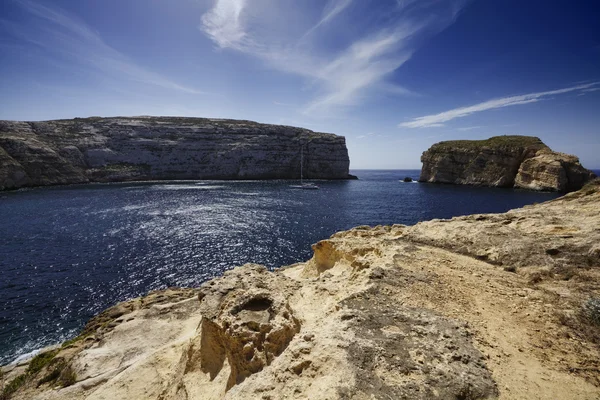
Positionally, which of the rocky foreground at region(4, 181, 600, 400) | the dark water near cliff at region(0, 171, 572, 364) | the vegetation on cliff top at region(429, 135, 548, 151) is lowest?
the dark water near cliff at region(0, 171, 572, 364)

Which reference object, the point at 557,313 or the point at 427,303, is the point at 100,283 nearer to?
the point at 427,303

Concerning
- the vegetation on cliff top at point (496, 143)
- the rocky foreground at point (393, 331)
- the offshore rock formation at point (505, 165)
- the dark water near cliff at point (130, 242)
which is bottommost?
the dark water near cliff at point (130, 242)

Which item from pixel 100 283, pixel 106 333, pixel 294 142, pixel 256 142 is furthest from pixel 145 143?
pixel 106 333

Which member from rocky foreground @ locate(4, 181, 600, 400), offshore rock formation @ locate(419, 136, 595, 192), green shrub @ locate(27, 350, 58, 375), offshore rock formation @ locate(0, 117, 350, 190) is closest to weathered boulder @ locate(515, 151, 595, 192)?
offshore rock formation @ locate(419, 136, 595, 192)

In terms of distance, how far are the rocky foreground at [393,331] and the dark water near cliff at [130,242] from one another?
8.11 m

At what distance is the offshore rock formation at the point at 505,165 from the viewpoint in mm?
85750

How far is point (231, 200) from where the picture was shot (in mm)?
Result: 70625

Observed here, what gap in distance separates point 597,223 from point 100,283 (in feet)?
114

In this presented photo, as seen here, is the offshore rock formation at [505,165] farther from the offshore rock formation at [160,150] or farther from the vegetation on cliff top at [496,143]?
the offshore rock formation at [160,150]

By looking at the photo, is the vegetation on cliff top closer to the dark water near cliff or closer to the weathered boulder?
the weathered boulder

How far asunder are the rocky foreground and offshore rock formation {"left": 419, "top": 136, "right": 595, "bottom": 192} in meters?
97.1

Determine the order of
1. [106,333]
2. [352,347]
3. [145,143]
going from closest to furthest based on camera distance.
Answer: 1. [352,347]
2. [106,333]
3. [145,143]

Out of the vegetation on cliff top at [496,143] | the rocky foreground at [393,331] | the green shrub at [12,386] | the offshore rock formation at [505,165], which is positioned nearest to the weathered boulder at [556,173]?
the offshore rock formation at [505,165]

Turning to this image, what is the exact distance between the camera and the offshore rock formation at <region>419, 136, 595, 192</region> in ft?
281
